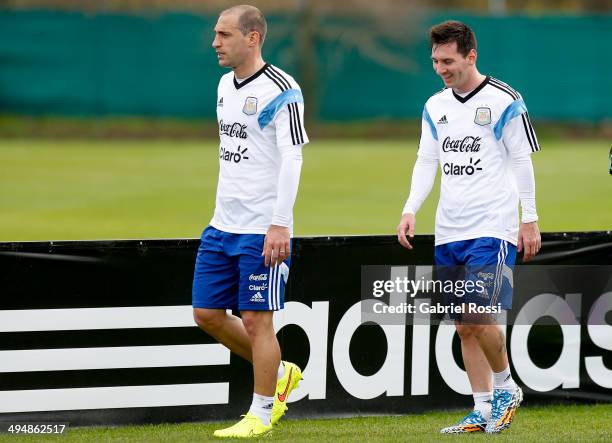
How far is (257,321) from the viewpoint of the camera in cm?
517

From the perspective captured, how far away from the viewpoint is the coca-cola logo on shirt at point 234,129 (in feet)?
16.9

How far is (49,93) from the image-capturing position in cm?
2406

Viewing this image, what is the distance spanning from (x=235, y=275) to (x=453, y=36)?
1.55 m

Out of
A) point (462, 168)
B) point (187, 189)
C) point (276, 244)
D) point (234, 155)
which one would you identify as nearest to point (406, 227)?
point (462, 168)

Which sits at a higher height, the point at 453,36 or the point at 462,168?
the point at 453,36

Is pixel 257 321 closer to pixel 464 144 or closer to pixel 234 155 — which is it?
pixel 234 155

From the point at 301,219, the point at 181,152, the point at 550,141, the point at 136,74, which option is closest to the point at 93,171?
the point at 181,152

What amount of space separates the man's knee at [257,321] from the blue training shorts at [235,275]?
0.04 metres

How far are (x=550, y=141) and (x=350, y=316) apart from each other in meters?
19.9

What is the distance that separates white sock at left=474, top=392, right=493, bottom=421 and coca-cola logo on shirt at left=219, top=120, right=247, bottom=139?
175 cm

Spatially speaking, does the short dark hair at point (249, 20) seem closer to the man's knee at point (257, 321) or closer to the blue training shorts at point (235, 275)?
the blue training shorts at point (235, 275)

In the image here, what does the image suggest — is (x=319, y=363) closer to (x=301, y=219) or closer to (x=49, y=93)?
(x=301, y=219)

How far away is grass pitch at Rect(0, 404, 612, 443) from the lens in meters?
5.25

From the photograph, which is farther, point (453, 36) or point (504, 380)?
point (504, 380)
